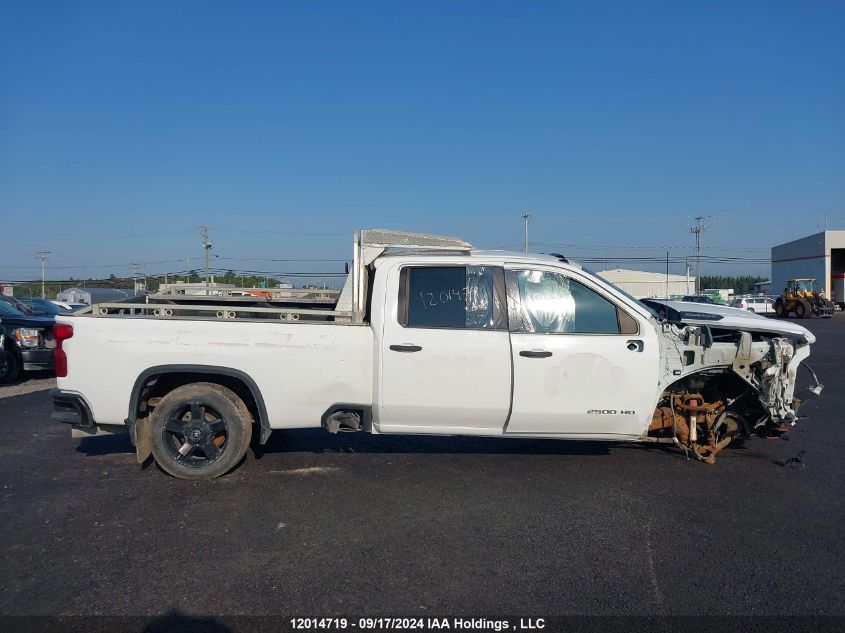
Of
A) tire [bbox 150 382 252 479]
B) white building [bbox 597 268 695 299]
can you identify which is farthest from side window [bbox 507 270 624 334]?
white building [bbox 597 268 695 299]

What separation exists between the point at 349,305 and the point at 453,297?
96 cm

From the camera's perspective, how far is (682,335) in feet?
17.7

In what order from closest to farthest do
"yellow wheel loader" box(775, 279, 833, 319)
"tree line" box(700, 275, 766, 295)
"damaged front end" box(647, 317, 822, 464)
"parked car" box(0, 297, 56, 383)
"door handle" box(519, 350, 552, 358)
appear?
"door handle" box(519, 350, 552, 358), "damaged front end" box(647, 317, 822, 464), "parked car" box(0, 297, 56, 383), "yellow wheel loader" box(775, 279, 833, 319), "tree line" box(700, 275, 766, 295)

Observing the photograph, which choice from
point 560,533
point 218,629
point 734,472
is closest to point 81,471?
point 218,629

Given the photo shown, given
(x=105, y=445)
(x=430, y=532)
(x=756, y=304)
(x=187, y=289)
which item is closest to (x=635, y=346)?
(x=430, y=532)

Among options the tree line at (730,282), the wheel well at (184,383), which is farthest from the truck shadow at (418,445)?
the tree line at (730,282)

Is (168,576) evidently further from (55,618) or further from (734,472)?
(734,472)

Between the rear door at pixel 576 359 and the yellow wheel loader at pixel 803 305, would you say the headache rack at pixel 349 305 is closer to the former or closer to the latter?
the rear door at pixel 576 359

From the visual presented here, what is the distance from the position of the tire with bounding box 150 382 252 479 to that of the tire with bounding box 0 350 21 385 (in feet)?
25.0

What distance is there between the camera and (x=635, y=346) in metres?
5.13

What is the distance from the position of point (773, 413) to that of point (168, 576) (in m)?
4.91

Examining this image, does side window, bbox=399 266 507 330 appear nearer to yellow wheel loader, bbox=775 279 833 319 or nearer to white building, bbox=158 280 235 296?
white building, bbox=158 280 235 296

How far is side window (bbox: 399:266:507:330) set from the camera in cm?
520

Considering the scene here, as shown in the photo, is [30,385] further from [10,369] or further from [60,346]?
[60,346]
